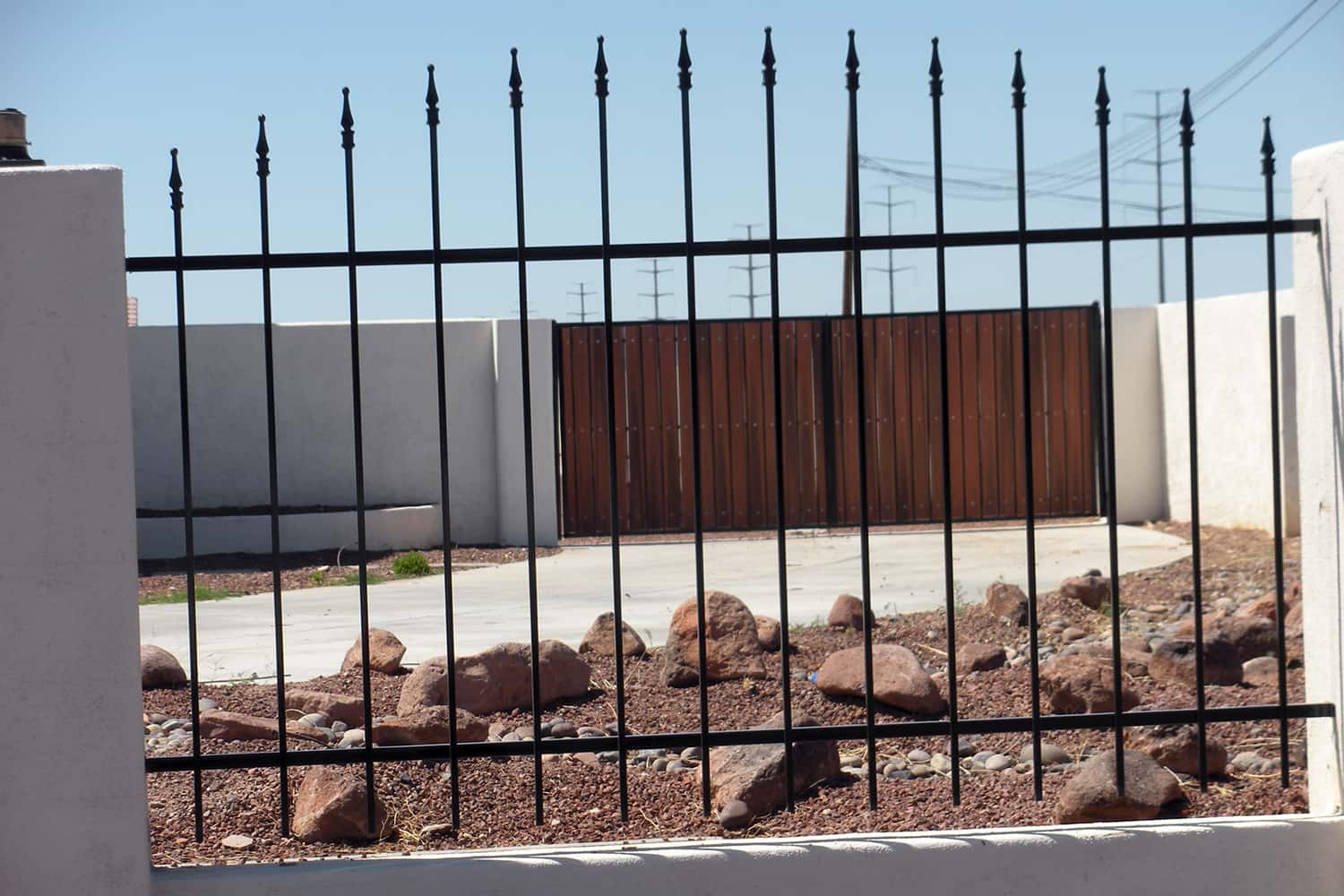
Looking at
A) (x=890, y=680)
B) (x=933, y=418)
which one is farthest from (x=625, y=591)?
(x=933, y=418)

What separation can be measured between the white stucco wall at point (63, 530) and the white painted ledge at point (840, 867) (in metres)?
0.31

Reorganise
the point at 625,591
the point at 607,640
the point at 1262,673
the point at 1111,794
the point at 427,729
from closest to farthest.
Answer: the point at 1111,794 → the point at 427,729 → the point at 1262,673 → the point at 607,640 → the point at 625,591

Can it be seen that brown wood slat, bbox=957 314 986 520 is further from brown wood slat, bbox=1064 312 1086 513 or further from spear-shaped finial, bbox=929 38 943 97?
spear-shaped finial, bbox=929 38 943 97

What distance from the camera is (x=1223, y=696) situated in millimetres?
5531

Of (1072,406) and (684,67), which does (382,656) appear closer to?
(684,67)

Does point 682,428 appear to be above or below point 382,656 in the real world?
above

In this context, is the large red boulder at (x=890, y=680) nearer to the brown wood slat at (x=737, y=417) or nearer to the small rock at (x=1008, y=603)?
the small rock at (x=1008, y=603)

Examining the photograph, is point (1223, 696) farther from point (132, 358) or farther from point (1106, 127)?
point (132, 358)

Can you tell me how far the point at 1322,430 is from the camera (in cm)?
334

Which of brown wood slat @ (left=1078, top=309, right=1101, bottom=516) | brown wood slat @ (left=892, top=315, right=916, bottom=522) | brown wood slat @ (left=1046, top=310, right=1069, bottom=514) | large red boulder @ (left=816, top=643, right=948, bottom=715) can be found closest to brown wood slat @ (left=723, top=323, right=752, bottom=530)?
brown wood slat @ (left=892, top=315, right=916, bottom=522)

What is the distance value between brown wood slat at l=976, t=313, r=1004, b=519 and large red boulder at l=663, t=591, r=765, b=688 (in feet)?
28.3

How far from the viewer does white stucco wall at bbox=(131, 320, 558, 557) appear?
14102mm

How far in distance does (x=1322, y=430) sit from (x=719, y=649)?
3189mm

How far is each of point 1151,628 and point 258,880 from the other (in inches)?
224
